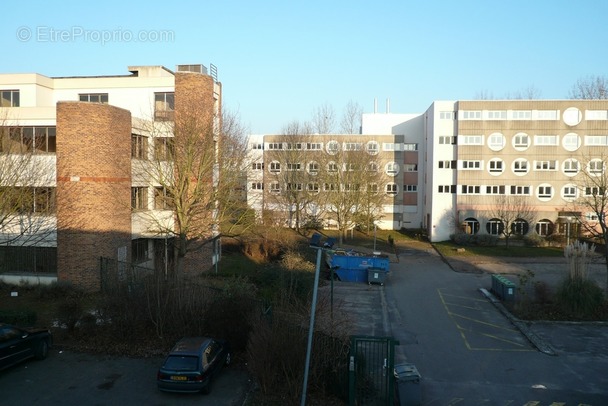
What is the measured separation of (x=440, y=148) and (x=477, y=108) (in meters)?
4.80

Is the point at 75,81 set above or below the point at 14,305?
above

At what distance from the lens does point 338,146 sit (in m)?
51.6

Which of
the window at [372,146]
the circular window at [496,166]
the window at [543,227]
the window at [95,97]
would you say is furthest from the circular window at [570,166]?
the window at [95,97]

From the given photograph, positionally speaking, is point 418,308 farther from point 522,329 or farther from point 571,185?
point 571,185

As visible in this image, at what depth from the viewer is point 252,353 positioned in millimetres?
12000

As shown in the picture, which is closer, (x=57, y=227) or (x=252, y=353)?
(x=252, y=353)

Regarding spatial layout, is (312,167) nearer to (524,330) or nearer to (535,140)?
(535,140)

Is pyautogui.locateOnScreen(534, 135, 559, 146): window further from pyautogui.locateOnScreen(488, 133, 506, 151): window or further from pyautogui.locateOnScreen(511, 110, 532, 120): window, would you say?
pyautogui.locateOnScreen(488, 133, 506, 151): window

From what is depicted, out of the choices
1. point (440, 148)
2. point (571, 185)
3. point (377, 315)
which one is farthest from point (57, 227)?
point (571, 185)

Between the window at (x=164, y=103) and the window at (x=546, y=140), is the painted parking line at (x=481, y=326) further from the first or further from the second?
the window at (x=546, y=140)

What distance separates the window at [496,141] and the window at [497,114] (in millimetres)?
1459

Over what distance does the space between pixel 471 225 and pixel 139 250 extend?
31142 mm

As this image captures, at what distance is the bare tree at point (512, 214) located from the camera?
4434cm

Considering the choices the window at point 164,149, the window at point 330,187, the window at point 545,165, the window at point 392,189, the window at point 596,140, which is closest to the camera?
the window at point 164,149
